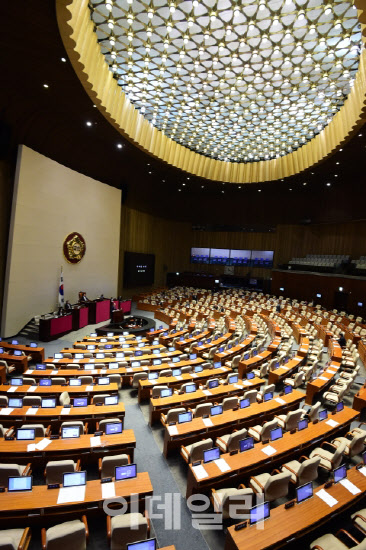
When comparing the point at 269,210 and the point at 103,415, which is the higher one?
the point at 269,210

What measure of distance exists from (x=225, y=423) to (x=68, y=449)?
321 cm

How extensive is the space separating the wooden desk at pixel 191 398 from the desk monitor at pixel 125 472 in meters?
2.56

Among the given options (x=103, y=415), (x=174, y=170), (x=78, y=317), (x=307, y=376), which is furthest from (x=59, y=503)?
(x=174, y=170)

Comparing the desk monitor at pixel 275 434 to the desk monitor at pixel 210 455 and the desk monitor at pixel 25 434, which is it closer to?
the desk monitor at pixel 210 455

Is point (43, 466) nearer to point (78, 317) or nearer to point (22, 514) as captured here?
point (22, 514)

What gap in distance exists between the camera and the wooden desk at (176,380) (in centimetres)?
845

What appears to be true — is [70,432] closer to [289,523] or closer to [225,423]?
[225,423]

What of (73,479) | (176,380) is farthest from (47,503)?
(176,380)

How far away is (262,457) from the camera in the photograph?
16.9ft

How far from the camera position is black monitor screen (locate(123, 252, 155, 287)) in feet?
85.3

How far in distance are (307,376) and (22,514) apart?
27.8 ft

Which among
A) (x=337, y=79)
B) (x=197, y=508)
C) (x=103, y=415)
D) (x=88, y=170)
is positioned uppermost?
(x=337, y=79)

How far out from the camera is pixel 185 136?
21.0 meters

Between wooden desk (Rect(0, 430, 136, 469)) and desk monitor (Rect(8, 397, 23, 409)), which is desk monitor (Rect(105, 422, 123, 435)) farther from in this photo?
desk monitor (Rect(8, 397, 23, 409))
